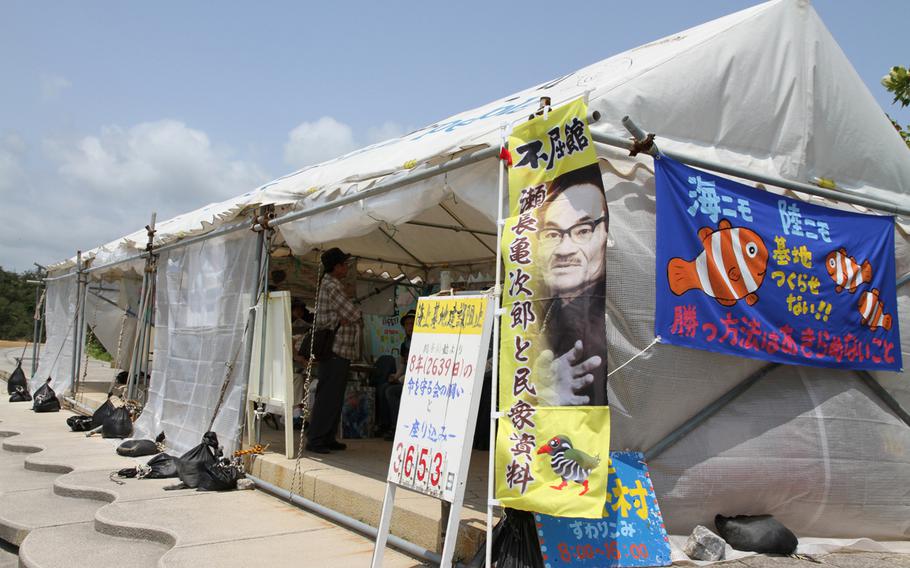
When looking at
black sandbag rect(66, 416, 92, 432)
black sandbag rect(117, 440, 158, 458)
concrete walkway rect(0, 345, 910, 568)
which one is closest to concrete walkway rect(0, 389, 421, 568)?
concrete walkway rect(0, 345, 910, 568)

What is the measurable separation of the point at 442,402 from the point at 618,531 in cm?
117

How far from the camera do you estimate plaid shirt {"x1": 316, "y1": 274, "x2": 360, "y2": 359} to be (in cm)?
677

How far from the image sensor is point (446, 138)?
15.4 feet

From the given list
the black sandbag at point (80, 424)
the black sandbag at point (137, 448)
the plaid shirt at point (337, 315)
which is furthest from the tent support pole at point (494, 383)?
the black sandbag at point (80, 424)

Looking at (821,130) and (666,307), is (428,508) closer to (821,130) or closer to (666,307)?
(666,307)

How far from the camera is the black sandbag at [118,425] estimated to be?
30.0 feet

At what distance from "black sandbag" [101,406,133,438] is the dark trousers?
379 cm

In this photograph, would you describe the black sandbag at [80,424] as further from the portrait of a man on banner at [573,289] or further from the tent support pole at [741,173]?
the tent support pole at [741,173]

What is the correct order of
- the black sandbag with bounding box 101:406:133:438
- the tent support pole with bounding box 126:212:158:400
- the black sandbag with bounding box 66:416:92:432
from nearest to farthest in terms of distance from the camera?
the black sandbag with bounding box 101:406:133:438 < the tent support pole with bounding box 126:212:158:400 < the black sandbag with bounding box 66:416:92:432

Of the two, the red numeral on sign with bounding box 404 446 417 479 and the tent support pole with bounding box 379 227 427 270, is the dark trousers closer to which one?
the tent support pole with bounding box 379 227 427 270

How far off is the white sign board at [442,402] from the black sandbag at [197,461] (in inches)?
124

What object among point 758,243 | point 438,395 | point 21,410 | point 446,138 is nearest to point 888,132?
point 758,243

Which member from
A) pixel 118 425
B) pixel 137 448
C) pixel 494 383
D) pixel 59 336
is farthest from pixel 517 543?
pixel 59 336

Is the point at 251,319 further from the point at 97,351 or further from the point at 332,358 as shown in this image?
the point at 97,351
